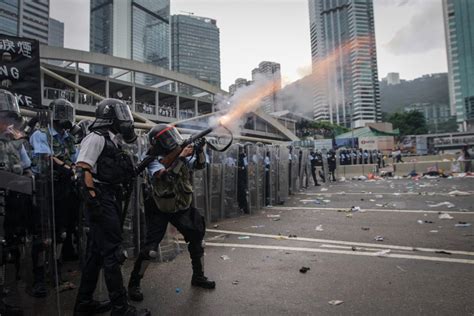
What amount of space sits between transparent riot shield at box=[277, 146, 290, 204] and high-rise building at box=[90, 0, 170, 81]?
143 feet

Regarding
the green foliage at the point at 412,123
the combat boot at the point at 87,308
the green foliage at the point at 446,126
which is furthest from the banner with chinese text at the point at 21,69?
the green foliage at the point at 446,126

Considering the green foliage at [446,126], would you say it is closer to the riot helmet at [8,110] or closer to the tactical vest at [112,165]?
the tactical vest at [112,165]

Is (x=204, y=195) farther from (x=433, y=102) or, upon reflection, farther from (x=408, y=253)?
(x=433, y=102)

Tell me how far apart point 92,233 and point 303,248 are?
10.2 feet

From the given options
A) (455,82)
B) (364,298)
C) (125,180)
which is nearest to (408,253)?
(364,298)

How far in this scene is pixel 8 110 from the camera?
2.68m

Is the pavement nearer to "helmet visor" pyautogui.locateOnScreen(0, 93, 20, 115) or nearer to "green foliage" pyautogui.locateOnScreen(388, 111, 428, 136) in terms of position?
"helmet visor" pyautogui.locateOnScreen(0, 93, 20, 115)

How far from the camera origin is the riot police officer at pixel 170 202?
336 centimetres

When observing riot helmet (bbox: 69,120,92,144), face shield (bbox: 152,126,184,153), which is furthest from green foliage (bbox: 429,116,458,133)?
face shield (bbox: 152,126,184,153)

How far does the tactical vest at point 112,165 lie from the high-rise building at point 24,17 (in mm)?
19842

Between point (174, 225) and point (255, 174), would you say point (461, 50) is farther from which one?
point (174, 225)

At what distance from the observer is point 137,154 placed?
5195 millimetres

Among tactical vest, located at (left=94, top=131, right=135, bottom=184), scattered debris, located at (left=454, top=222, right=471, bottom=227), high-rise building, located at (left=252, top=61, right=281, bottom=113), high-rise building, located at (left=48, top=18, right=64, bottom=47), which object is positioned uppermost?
high-rise building, located at (left=48, top=18, right=64, bottom=47)

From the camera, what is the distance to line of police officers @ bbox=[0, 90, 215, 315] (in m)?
2.65
